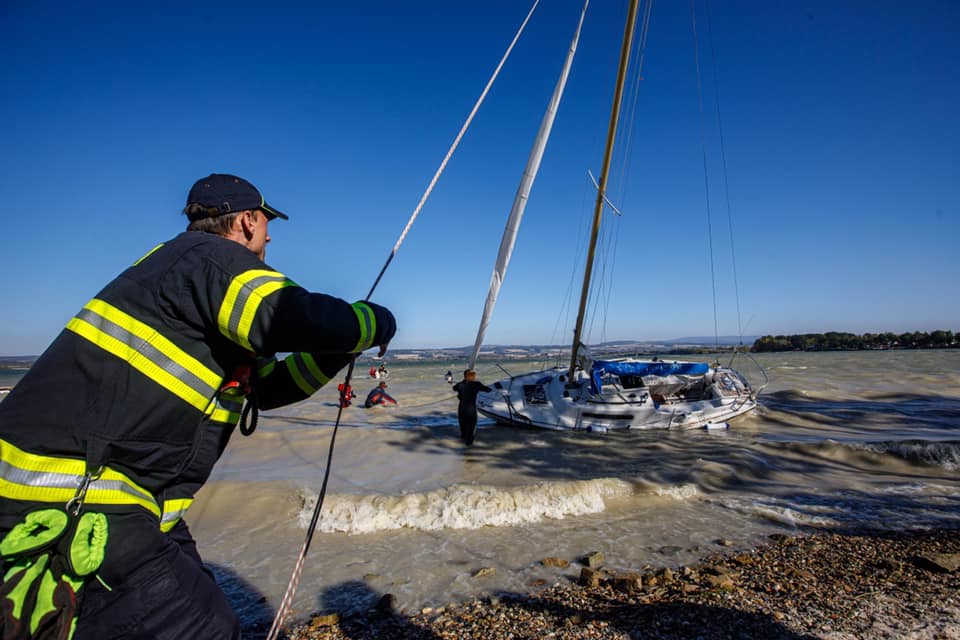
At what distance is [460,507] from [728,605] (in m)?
4.04

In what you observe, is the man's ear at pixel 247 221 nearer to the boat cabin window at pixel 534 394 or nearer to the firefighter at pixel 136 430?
the firefighter at pixel 136 430

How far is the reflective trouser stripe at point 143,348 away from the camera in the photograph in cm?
139

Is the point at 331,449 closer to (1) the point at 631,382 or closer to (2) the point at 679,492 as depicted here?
(2) the point at 679,492

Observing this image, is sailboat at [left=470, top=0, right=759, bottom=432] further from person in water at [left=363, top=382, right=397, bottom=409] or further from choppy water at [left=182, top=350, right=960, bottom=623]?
person in water at [left=363, top=382, right=397, bottom=409]

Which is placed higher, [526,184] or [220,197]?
[526,184]

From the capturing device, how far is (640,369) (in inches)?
604

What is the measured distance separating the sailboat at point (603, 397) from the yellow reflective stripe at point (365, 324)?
1143cm

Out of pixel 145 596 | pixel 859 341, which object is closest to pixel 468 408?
pixel 145 596

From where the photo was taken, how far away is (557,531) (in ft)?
20.0

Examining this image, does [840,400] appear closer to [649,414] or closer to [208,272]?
[649,414]

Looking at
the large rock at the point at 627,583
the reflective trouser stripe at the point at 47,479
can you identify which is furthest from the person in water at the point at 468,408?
the reflective trouser stripe at the point at 47,479

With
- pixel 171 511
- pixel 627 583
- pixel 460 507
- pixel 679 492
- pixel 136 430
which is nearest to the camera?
pixel 136 430

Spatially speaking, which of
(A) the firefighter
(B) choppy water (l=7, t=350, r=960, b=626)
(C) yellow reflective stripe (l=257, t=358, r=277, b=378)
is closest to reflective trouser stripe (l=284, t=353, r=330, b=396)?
(C) yellow reflective stripe (l=257, t=358, r=277, b=378)

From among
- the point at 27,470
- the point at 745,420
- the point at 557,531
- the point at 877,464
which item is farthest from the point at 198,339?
the point at 745,420
